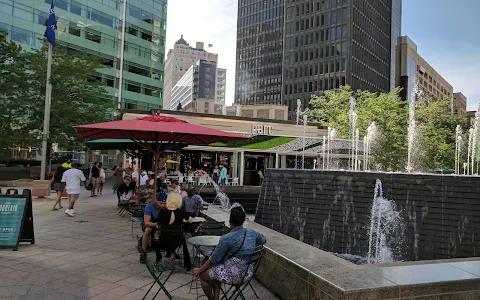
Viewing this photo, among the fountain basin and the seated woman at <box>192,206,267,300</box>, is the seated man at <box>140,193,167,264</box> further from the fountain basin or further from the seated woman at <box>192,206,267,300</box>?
the seated woman at <box>192,206,267,300</box>

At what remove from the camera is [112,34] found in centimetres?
5241

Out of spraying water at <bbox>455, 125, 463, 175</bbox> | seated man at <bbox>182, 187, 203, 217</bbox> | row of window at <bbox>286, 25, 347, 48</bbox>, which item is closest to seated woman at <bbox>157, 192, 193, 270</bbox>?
seated man at <bbox>182, 187, 203, 217</bbox>

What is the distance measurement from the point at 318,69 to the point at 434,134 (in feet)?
198

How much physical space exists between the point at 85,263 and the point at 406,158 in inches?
1255

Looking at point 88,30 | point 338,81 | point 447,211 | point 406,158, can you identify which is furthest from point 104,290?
point 338,81

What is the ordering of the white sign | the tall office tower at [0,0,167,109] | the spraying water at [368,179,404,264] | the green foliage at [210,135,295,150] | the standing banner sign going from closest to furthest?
the standing banner sign, the spraying water at [368,179,404,264], the green foliage at [210,135,295,150], the white sign, the tall office tower at [0,0,167,109]

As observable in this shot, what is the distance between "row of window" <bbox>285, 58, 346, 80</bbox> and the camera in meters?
86.8

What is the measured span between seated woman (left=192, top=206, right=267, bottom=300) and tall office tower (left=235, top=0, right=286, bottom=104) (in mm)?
98945

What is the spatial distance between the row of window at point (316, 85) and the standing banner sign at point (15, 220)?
84498 millimetres

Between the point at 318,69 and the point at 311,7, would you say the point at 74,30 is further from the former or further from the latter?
the point at 311,7

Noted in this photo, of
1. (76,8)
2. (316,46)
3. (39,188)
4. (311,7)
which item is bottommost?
(39,188)

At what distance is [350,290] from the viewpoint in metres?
3.37

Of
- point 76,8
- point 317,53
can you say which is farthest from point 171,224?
point 317,53

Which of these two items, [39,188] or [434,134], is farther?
[434,134]
